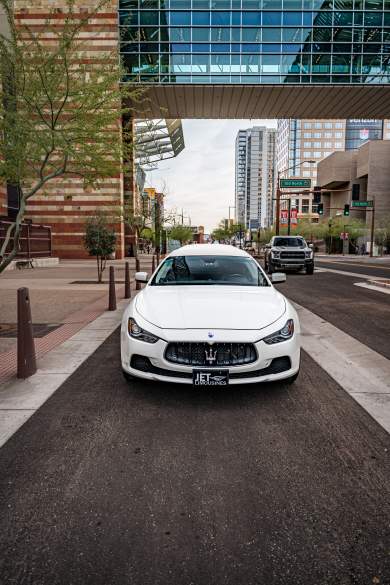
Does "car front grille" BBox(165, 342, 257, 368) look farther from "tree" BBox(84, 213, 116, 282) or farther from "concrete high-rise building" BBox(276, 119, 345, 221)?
"concrete high-rise building" BBox(276, 119, 345, 221)

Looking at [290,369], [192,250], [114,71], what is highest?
[114,71]

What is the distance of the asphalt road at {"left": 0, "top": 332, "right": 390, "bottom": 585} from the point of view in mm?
1992

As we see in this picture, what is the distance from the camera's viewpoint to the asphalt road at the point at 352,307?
7.00 meters

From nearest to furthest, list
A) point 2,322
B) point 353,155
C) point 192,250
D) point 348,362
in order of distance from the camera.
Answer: point 348,362
point 192,250
point 2,322
point 353,155

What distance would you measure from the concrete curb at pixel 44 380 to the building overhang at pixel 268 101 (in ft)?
95.0

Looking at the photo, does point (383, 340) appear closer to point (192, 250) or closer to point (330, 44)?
point (192, 250)

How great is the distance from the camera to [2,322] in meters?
7.96

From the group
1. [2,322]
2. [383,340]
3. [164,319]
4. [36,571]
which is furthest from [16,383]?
[383,340]

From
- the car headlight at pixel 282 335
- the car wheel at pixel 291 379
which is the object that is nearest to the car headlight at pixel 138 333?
the car headlight at pixel 282 335

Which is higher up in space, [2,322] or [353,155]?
[353,155]

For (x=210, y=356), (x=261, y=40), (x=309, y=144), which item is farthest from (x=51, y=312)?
(x=309, y=144)

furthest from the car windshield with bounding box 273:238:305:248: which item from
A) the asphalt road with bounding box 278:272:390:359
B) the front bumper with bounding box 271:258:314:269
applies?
the asphalt road with bounding box 278:272:390:359

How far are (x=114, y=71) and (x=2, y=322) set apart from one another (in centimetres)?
529

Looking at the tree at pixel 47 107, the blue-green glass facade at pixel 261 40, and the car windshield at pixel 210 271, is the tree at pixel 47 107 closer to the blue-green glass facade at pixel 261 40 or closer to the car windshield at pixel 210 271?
the car windshield at pixel 210 271
